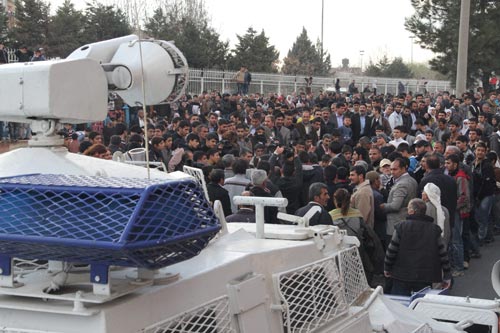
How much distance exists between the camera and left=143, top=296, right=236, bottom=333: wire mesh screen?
9.89 ft

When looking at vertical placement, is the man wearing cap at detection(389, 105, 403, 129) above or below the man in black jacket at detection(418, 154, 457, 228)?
above

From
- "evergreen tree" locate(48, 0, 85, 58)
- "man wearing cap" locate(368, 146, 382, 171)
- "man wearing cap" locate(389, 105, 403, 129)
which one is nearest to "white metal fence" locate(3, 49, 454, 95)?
"evergreen tree" locate(48, 0, 85, 58)

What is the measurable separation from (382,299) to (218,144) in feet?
24.0

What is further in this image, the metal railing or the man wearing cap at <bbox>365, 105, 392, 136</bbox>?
the metal railing

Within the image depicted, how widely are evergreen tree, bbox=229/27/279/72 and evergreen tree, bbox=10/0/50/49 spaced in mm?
15281

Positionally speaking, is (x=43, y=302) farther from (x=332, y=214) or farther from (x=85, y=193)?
(x=332, y=214)

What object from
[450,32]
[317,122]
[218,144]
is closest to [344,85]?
[450,32]

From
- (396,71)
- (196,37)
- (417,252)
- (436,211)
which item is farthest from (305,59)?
(417,252)

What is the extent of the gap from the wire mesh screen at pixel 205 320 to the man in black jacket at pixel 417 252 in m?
4.73

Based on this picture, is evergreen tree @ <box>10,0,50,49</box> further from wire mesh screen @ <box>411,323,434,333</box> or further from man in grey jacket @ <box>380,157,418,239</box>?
wire mesh screen @ <box>411,323,434,333</box>

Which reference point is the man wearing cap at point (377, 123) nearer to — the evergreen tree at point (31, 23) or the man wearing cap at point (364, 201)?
the man wearing cap at point (364, 201)

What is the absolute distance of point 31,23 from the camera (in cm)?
2762

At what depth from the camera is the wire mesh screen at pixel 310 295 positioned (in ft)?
12.0

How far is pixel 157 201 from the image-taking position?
280 centimetres
